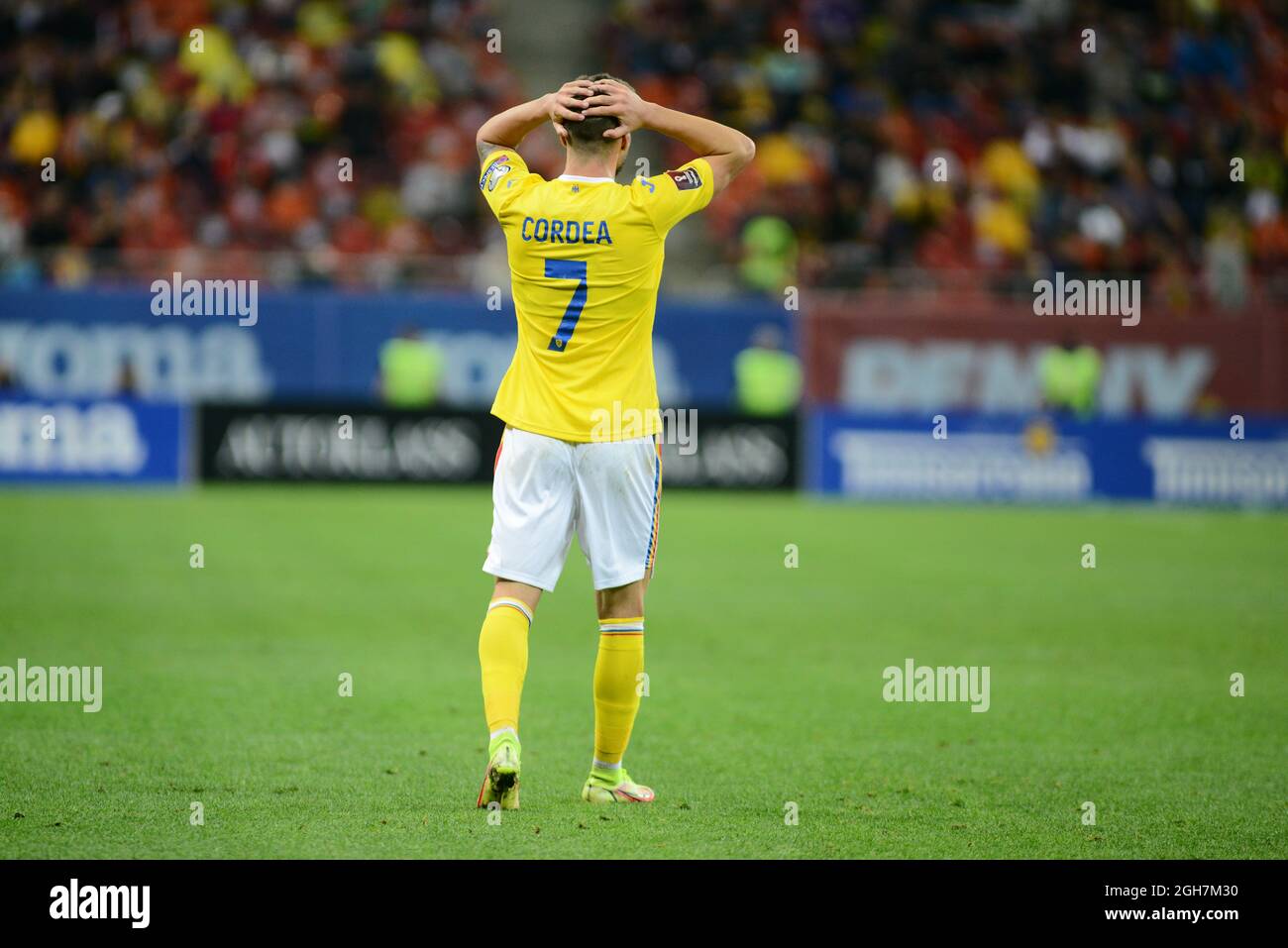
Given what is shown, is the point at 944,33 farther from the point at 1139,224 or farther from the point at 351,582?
the point at 351,582

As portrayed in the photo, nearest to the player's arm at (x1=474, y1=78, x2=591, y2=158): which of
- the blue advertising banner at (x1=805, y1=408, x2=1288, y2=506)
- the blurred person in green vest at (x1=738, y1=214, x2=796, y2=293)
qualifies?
the blue advertising banner at (x1=805, y1=408, x2=1288, y2=506)

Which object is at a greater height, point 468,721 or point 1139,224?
point 1139,224

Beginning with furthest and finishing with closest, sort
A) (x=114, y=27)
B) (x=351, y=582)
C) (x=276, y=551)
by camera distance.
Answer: (x=114, y=27) < (x=276, y=551) < (x=351, y=582)

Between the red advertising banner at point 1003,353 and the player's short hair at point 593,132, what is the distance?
19727mm

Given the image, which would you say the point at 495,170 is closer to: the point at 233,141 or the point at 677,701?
the point at 677,701

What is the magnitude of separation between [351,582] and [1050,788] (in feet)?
26.5

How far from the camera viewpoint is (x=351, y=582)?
13992 mm

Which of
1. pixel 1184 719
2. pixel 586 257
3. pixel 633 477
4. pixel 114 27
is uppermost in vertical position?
pixel 114 27

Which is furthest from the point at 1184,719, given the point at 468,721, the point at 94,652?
the point at 94,652

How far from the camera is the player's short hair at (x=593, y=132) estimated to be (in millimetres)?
6129

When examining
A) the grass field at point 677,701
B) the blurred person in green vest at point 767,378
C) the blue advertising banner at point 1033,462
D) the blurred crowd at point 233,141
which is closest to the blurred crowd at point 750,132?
the blurred crowd at point 233,141

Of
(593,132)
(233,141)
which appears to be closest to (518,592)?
(593,132)
